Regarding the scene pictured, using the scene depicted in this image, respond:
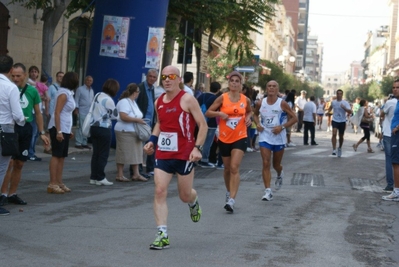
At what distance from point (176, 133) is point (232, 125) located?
3066 millimetres

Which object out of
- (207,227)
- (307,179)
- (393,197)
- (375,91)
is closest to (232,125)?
(207,227)

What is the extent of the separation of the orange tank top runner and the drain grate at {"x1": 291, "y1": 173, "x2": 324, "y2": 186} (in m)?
3.91

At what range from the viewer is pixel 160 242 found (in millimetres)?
7555

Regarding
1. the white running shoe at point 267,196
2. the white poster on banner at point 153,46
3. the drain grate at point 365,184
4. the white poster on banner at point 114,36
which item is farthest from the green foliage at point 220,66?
the white running shoe at point 267,196

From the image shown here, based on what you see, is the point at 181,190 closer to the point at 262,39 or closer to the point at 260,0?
the point at 260,0

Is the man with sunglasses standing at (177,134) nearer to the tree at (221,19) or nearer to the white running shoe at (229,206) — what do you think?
the white running shoe at (229,206)

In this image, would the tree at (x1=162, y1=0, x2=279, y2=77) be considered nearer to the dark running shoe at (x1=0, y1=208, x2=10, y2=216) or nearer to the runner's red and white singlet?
the dark running shoe at (x1=0, y1=208, x2=10, y2=216)

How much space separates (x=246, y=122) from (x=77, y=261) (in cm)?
471

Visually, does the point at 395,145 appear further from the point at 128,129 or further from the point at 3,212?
the point at 3,212

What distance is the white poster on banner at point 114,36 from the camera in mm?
19844

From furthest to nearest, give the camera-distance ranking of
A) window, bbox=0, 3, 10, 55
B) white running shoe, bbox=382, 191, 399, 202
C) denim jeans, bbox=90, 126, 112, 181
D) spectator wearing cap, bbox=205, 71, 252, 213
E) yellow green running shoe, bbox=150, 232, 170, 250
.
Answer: window, bbox=0, 3, 10, 55 < denim jeans, bbox=90, 126, 112, 181 < white running shoe, bbox=382, 191, 399, 202 < spectator wearing cap, bbox=205, 71, 252, 213 < yellow green running shoe, bbox=150, 232, 170, 250

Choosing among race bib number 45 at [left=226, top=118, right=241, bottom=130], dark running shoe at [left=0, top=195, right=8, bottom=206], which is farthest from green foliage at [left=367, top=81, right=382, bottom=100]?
dark running shoe at [left=0, top=195, right=8, bottom=206]

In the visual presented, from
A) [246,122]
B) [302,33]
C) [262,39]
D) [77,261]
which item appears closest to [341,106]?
[246,122]

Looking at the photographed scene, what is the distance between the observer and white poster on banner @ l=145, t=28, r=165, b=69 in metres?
20.1
